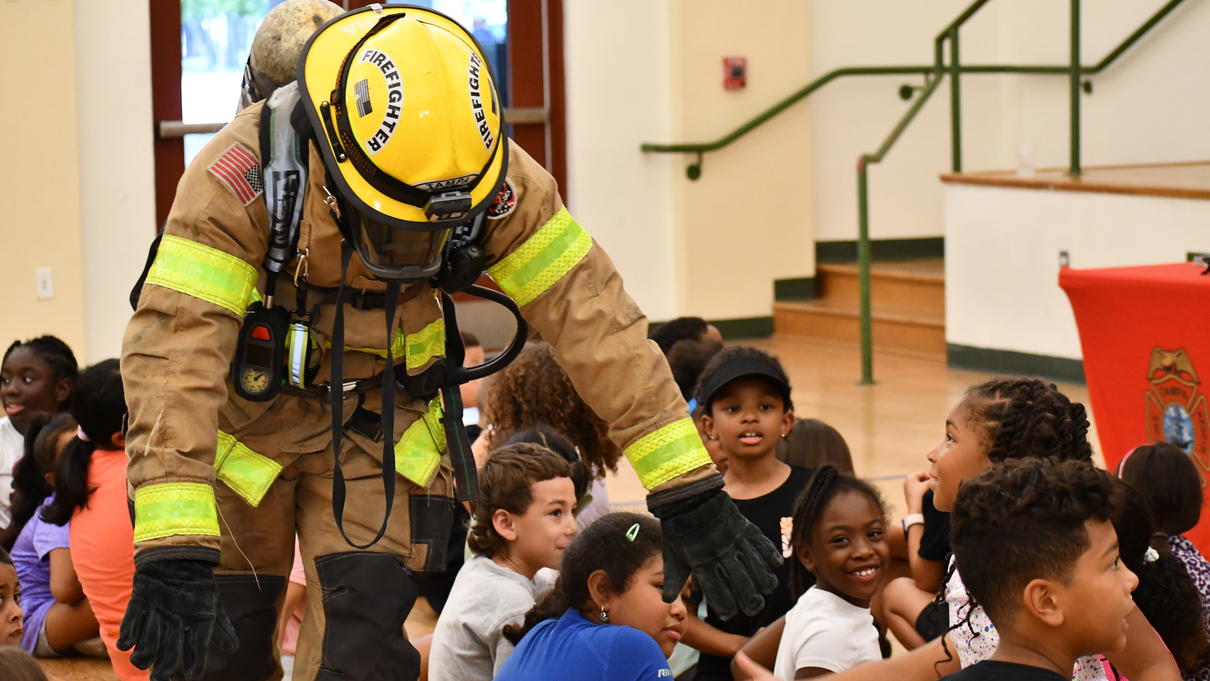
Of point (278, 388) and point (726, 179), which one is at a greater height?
point (726, 179)

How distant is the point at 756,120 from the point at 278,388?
7.97m

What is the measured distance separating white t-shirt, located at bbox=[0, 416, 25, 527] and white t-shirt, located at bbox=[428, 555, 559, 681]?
7.13 feet

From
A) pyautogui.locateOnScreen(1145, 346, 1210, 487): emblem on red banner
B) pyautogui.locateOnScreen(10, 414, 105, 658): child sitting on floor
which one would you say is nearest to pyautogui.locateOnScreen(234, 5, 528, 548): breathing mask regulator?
pyautogui.locateOnScreen(10, 414, 105, 658): child sitting on floor

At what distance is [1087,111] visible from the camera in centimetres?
1057

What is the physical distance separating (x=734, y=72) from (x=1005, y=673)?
8382mm

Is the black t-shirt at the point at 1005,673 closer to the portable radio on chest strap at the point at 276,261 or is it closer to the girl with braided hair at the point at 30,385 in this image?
the portable radio on chest strap at the point at 276,261

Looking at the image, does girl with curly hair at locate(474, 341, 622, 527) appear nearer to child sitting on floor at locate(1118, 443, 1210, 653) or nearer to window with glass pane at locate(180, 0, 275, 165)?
child sitting on floor at locate(1118, 443, 1210, 653)

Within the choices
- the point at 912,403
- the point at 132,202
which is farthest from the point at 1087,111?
the point at 132,202

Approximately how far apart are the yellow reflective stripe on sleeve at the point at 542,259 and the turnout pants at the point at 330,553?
31cm

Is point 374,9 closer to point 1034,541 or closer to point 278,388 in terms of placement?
point 278,388

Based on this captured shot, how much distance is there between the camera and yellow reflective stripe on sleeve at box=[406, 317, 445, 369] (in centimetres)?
273

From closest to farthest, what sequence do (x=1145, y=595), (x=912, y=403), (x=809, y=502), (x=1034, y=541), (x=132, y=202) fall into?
(x=1034, y=541)
(x=1145, y=595)
(x=809, y=502)
(x=912, y=403)
(x=132, y=202)

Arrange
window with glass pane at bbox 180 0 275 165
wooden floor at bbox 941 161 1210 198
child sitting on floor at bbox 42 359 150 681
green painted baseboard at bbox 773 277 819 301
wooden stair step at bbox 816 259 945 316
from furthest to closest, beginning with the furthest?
1. green painted baseboard at bbox 773 277 819 301
2. wooden stair step at bbox 816 259 945 316
3. window with glass pane at bbox 180 0 275 165
4. wooden floor at bbox 941 161 1210 198
5. child sitting on floor at bbox 42 359 150 681

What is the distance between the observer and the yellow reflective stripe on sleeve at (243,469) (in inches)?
105
